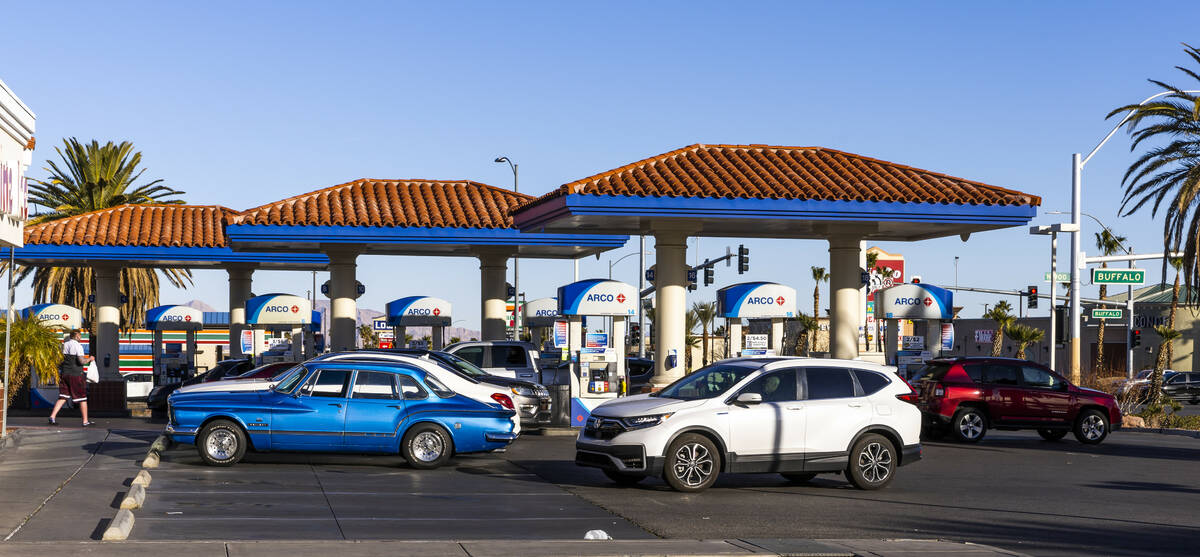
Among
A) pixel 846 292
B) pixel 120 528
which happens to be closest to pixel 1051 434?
pixel 846 292

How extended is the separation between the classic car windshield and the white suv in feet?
15.0

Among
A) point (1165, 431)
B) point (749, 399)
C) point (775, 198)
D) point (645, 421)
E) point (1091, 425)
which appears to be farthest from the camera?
point (1165, 431)

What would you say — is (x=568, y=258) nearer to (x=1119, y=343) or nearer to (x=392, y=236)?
(x=392, y=236)

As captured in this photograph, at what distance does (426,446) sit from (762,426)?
518 cm

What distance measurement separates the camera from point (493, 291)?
112 feet

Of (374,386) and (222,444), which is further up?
(374,386)

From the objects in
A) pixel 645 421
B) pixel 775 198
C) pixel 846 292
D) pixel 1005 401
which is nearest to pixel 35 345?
pixel 775 198

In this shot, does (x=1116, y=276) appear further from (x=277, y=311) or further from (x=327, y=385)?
(x=327, y=385)

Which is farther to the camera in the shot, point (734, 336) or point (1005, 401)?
point (734, 336)

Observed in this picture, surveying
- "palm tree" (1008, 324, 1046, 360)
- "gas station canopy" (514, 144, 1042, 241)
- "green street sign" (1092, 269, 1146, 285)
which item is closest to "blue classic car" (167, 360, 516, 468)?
"gas station canopy" (514, 144, 1042, 241)

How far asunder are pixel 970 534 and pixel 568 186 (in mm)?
12123

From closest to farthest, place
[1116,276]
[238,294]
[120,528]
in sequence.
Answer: [120,528], [1116,276], [238,294]

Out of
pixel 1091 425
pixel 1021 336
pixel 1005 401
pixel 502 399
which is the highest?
pixel 1021 336

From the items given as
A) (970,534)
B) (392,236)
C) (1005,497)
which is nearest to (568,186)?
(392,236)
